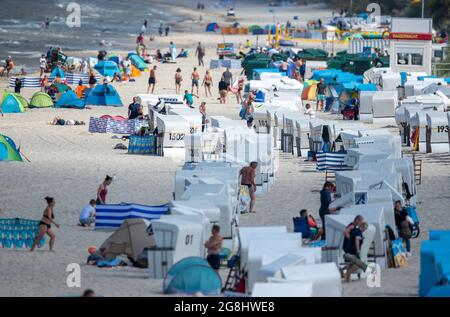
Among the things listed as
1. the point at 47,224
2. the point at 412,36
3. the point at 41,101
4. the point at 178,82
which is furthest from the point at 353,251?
the point at 412,36

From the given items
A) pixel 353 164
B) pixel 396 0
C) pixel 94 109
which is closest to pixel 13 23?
pixel 396 0

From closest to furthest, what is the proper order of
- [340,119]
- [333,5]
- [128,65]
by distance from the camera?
[340,119] < [128,65] < [333,5]

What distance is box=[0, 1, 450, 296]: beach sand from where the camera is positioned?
16.5 meters

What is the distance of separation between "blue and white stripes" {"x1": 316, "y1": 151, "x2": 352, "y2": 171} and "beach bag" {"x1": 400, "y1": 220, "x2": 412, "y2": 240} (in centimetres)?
627

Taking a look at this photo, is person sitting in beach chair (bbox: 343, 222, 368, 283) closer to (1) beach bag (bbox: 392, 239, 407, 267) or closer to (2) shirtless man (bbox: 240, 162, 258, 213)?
(1) beach bag (bbox: 392, 239, 407, 267)

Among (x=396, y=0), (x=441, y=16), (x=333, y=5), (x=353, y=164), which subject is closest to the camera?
(x=353, y=164)

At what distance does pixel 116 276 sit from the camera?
1698 centimetres

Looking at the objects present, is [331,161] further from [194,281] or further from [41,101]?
[41,101]

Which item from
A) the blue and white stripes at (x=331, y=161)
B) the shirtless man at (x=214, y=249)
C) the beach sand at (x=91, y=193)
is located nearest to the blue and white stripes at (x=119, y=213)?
the beach sand at (x=91, y=193)

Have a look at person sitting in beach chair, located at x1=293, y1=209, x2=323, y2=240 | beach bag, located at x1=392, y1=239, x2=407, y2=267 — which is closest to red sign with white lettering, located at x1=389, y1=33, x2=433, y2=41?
person sitting in beach chair, located at x1=293, y1=209, x2=323, y2=240

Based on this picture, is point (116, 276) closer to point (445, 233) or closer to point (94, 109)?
point (445, 233)

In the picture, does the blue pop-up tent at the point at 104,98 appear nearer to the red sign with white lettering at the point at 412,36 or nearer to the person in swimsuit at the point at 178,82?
the person in swimsuit at the point at 178,82

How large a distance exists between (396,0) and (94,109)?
235 feet

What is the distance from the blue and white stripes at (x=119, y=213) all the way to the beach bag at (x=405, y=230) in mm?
3544
